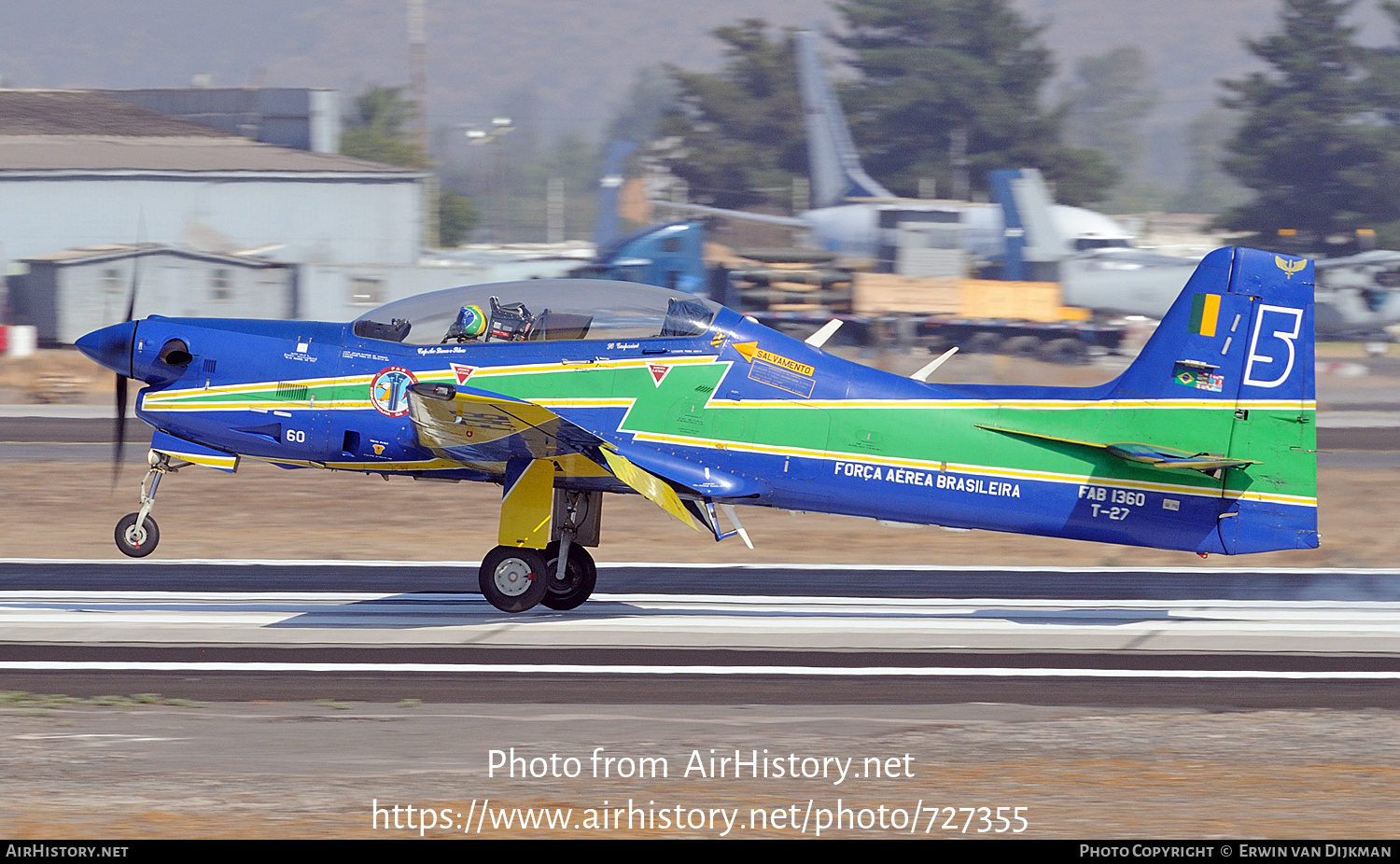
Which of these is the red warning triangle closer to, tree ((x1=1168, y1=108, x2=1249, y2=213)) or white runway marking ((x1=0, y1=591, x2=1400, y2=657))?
white runway marking ((x1=0, y1=591, x2=1400, y2=657))

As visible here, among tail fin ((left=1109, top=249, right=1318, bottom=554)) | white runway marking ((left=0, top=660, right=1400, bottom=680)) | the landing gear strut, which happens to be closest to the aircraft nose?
white runway marking ((left=0, top=660, right=1400, bottom=680))

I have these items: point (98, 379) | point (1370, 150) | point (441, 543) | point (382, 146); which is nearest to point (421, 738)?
point (441, 543)

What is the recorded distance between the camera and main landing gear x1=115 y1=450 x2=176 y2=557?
42.8 feet

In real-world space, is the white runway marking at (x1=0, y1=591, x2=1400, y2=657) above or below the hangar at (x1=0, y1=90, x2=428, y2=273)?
below

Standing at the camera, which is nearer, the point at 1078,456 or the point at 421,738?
the point at 421,738

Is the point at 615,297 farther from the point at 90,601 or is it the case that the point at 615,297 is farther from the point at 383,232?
the point at 383,232

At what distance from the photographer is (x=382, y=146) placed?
305 feet

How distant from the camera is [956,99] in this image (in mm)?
78312

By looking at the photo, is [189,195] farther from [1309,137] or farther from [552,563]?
[1309,137]

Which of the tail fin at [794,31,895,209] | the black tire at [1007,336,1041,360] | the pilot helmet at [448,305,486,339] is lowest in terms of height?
the black tire at [1007,336,1041,360]

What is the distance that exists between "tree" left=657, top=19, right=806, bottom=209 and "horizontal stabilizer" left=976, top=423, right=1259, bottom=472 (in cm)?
6690

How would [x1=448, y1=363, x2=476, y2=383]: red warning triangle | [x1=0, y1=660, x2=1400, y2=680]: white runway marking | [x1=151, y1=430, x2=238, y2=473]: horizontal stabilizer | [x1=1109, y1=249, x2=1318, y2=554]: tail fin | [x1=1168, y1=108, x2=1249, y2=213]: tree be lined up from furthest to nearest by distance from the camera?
[x1=1168, y1=108, x2=1249, y2=213]: tree → [x1=151, y1=430, x2=238, y2=473]: horizontal stabilizer → [x1=448, y1=363, x2=476, y2=383]: red warning triangle → [x1=1109, y1=249, x2=1318, y2=554]: tail fin → [x1=0, y1=660, x2=1400, y2=680]: white runway marking

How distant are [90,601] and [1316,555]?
43.5 feet

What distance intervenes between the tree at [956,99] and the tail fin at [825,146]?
14.4 metres
